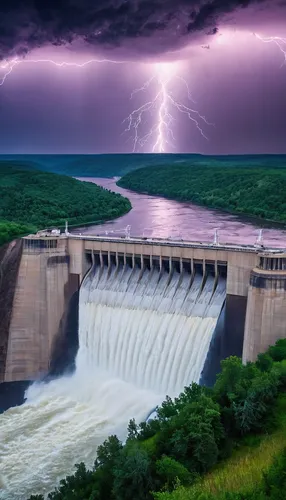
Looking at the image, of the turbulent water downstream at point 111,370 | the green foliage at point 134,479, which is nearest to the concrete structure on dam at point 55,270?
the turbulent water downstream at point 111,370

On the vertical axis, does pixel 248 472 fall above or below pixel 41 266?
below

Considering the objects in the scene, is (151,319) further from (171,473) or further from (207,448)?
(171,473)

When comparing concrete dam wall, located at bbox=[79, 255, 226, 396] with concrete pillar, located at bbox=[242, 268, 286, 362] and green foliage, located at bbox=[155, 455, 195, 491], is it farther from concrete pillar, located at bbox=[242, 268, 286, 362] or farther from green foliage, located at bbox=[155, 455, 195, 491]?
green foliage, located at bbox=[155, 455, 195, 491]

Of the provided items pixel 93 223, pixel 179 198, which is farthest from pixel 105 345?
pixel 179 198

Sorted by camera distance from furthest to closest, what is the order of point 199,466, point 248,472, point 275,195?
1. point 275,195
2. point 199,466
3. point 248,472

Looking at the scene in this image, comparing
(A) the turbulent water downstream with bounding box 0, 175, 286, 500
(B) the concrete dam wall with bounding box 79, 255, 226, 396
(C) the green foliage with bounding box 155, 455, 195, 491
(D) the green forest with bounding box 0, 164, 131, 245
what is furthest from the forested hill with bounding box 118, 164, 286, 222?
(C) the green foliage with bounding box 155, 455, 195, 491

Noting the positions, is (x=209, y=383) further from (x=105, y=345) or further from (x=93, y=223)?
(x=93, y=223)
